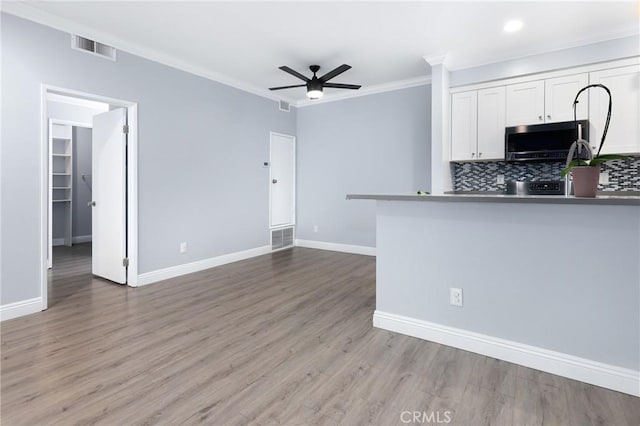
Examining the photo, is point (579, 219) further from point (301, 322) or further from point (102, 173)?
point (102, 173)

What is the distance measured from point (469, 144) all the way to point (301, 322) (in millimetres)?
3187

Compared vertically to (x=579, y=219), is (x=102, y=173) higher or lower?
higher

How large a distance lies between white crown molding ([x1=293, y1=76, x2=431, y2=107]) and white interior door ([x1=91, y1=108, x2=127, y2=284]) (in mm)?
3260

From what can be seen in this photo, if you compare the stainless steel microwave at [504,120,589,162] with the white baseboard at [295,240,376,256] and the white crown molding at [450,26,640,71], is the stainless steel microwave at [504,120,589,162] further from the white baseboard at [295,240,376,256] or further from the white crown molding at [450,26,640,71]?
the white baseboard at [295,240,376,256]

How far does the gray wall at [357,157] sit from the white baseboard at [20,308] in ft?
13.4

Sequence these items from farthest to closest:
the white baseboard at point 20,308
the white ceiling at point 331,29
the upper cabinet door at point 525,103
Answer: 1. the upper cabinet door at point 525,103
2. the white ceiling at point 331,29
3. the white baseboard at point 20,308

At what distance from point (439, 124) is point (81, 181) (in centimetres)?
677

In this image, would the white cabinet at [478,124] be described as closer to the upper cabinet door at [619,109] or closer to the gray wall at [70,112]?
the upper cabinet door at [619,109]

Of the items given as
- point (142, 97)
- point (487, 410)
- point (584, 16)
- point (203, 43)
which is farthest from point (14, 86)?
point (584, 16)

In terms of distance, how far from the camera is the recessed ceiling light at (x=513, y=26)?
3.32m

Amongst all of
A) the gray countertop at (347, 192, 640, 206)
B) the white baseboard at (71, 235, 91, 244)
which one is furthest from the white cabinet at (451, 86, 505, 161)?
the white baseboard at (71, 235, 91, 244)

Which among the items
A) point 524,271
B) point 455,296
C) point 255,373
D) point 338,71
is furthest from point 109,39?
point 524,271

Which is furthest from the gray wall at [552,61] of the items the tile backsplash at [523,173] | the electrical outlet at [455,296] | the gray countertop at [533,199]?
the electrical outlet at [455,296]

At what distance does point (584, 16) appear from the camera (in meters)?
3.24
